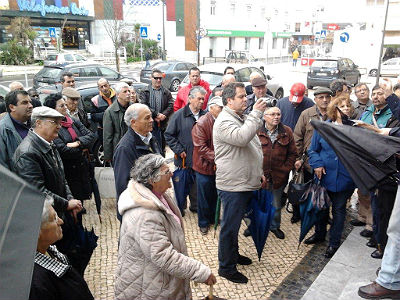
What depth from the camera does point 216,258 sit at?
4301 millimetres

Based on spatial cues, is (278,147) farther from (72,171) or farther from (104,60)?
(104,60)

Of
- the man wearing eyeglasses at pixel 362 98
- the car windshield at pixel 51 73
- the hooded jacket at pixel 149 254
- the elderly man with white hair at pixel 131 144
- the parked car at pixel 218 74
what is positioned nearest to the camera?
the hooded jacket at pixel 149 254

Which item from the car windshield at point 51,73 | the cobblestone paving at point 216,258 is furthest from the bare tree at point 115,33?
the cobblestone paving at point 216,258

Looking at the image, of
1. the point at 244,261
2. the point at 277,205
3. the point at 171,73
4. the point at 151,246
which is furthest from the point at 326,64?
the point at 151,246

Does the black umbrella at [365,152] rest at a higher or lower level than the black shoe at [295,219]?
higher

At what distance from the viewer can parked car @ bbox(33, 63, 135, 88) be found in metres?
13.2

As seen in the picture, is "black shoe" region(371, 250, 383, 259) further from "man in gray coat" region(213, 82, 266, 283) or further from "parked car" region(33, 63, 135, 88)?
"parked car" region(33, 63, 135, 88)

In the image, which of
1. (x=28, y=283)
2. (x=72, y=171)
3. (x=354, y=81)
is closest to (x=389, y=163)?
(x=28, y=283)

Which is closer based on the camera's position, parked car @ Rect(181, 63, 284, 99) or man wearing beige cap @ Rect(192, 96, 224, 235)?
man wearing beige cap @ Rect(192, 96, 224, 235)

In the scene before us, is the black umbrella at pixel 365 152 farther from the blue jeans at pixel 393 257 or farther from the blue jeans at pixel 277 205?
the blue jeans at pixel 277 205

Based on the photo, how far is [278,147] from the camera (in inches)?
174

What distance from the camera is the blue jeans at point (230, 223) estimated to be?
362 cm

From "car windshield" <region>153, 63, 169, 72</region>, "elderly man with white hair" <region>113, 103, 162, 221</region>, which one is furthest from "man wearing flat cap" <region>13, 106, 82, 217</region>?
"car windshield" <region>153, 63, 169, 72</region>

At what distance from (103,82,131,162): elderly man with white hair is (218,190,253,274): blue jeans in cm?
214
